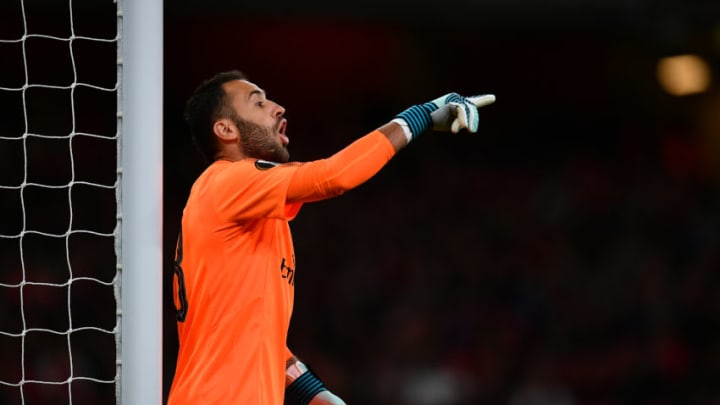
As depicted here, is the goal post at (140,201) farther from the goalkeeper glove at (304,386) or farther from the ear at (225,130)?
the goalkeeper glove at (304,386)

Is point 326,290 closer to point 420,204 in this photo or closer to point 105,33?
point 420,204

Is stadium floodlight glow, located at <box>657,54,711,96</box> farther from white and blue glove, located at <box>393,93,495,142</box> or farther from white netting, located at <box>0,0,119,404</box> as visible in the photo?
white and blue glove, located at <box>393,93,495,142</box>

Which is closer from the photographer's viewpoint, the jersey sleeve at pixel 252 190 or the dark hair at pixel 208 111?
the jersey sleeve at pixel 252 190

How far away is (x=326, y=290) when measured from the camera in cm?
898

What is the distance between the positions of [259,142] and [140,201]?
401mm

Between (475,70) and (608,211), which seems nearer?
(608,211)

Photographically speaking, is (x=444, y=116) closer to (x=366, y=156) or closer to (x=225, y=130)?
(x=366, y=156)

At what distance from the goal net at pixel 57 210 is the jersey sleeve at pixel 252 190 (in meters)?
3.95

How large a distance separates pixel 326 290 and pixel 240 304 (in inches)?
228

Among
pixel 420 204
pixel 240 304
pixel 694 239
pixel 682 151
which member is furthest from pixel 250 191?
pixel 682 151

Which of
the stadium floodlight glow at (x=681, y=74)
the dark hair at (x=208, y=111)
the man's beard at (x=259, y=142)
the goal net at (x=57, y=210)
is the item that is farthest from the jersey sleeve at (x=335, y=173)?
the stadium floodlight glow at (x=681, y=74)

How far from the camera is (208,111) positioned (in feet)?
11.4

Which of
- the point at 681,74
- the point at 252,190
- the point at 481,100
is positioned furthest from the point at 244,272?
the point at 681,74

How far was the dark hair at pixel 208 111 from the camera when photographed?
11.4 feet
